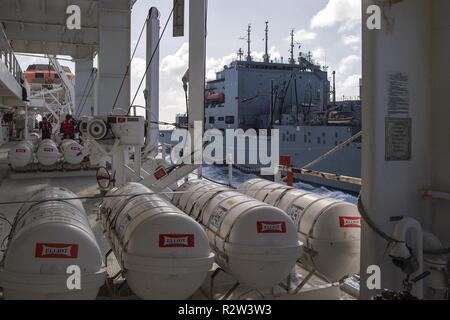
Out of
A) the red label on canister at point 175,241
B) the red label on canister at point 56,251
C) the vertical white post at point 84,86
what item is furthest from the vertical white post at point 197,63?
the vertical white post at point 84,86

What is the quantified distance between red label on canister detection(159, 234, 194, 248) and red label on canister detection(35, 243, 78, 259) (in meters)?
0.70

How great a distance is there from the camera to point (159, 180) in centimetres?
684

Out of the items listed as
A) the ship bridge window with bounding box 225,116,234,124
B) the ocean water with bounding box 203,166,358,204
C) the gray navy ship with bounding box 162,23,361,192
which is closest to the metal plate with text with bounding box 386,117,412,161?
the ocean water with bounding box 203,166,358,204

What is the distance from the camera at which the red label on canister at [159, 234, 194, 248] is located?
362cm

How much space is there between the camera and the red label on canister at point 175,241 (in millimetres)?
3619

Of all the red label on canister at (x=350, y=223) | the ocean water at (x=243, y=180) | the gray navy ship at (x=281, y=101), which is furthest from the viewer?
the gray navy ship at (x=281, y=101)

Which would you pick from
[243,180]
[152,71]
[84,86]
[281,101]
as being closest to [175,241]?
[152,71]

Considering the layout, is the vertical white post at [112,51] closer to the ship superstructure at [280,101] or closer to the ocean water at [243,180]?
the ocean water at [243,180]

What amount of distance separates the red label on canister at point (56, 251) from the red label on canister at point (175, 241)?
2.29ft

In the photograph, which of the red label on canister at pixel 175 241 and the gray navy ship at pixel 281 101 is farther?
the gray navy ship at pixel 281 101

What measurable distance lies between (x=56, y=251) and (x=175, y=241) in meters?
0.94
